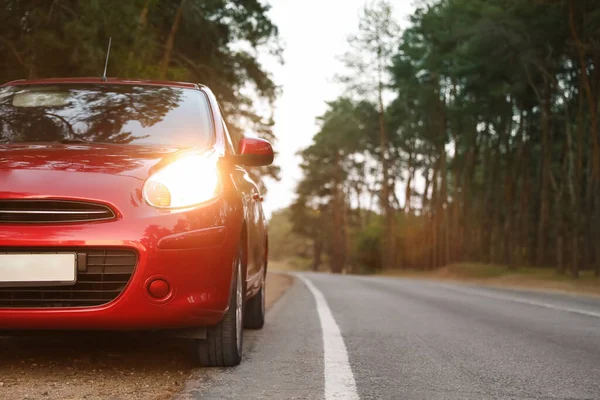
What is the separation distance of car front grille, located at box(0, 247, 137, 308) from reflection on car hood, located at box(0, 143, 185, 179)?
0.49 m

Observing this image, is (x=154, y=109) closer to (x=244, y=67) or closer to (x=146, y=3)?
(x=146, y=3)

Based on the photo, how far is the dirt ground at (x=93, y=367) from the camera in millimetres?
3874

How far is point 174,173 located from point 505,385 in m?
2.35

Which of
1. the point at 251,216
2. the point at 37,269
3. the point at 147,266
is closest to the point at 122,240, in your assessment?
the point at 147,266

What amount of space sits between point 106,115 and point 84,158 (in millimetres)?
876

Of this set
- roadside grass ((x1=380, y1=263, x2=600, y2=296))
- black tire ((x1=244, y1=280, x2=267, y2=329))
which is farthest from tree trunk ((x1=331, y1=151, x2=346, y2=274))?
black tire ((x1=244, y1=280, x2=267, y2=329))

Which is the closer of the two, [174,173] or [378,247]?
[174,173]

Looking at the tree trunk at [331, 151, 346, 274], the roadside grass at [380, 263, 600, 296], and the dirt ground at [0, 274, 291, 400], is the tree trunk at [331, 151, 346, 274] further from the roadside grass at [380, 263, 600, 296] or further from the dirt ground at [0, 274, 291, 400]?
the dirt ground at [0, 274, 291, 400]

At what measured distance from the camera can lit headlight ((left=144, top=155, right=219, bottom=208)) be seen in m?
4.16

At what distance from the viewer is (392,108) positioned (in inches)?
1791

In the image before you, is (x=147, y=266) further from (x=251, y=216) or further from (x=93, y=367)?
(x=251, y=216)

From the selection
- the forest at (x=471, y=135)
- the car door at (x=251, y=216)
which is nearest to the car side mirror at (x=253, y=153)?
the car door at (x=251, y=216)

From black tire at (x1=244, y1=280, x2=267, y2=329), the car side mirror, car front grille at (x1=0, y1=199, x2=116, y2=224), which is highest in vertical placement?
the car side mirror

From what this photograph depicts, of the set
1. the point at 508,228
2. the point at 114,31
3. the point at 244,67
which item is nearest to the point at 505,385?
the point at 114,31
